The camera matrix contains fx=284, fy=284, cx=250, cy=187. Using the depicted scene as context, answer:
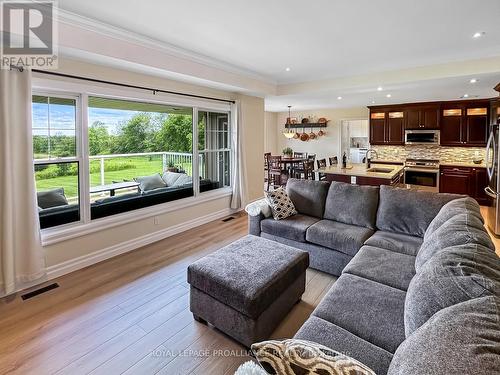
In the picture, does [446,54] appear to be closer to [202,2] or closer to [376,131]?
[202,2]

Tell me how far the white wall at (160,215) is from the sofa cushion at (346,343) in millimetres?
2984

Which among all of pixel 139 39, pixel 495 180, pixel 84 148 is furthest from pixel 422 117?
pixel 84 148

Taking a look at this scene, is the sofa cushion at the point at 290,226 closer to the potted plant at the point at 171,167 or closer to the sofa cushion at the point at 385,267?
the sofa cushion at the point at 385,267

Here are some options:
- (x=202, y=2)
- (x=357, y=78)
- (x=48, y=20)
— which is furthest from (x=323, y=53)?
(x=48, y=20)

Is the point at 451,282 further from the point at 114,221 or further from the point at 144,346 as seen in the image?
the point at 114,221

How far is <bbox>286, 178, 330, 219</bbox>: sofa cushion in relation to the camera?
12.5 ft

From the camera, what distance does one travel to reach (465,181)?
6750 mm

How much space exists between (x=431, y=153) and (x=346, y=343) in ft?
25.3

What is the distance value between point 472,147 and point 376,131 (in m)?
2.26

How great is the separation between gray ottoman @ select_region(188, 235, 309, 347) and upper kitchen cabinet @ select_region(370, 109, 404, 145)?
6.55 metres

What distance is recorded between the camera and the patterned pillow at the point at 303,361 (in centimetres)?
85

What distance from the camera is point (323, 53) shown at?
4016 mm

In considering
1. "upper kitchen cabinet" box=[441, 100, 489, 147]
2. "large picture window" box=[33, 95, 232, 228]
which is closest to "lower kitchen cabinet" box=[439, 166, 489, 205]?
"upper kitchen cabinet" box=[441, 100, 489, 147]

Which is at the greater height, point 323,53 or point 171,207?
point 323,53
